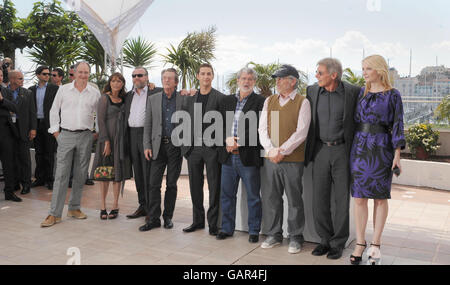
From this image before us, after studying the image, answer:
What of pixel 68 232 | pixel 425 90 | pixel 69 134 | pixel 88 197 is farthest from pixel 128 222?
pixel 425 90

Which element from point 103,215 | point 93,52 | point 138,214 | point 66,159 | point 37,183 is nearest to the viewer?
point 66,159

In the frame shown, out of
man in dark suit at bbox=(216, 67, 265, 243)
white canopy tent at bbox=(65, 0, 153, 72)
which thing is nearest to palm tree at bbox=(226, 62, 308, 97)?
white canopy tent at bbox=(65, 0, 153, 72)

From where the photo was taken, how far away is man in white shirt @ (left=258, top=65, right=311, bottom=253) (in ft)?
11.7

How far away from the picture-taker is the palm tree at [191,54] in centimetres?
1318

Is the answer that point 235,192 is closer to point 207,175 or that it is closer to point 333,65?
point 207,175

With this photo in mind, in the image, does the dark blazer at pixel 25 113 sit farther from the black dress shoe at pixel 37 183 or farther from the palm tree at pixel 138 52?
the palm tree at pixel 138 52

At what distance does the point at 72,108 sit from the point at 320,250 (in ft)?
9.70

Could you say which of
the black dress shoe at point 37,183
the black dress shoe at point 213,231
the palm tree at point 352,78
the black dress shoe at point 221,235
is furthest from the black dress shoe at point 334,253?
the palm tree at point 352,78

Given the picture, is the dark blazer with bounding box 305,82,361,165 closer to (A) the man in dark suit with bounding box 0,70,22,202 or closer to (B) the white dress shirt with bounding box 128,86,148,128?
(B) the white dress shirt with bounding box 128,86,148,128

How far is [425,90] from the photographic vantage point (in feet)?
33.3

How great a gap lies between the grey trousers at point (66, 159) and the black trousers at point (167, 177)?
866 millimetres

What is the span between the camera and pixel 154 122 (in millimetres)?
4258

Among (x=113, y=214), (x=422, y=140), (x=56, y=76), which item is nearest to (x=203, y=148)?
(x=113, y=214)

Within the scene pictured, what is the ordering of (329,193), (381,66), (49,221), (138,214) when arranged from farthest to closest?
1. (138,214)
2. (49,221)
3. (329,193)
4. (381,66)
